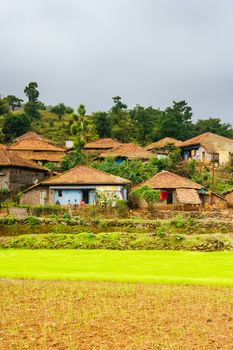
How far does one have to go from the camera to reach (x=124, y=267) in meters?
22.0

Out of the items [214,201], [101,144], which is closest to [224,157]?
[101,144]

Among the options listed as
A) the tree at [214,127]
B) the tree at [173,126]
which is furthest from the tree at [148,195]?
the tree at [214,127]

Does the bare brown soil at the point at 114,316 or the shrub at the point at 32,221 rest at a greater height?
the shrub at the point at 32,221

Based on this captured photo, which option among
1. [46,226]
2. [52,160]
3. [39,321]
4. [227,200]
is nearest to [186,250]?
[46,226]

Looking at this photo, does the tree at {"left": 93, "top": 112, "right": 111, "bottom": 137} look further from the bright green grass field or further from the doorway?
the bright green grass field

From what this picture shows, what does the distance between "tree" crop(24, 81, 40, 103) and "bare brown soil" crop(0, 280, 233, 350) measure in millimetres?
113019

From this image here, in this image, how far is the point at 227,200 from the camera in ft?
178

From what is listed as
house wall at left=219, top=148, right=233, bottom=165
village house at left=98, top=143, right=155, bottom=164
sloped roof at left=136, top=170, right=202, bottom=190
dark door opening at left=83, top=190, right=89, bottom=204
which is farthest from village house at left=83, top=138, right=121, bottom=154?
dark door opening at left=83, top=190, right=89, bottom=204

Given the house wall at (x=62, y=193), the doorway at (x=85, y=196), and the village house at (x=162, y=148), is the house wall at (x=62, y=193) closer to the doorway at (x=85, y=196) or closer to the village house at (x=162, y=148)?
the doorway at (x=85, y=196)

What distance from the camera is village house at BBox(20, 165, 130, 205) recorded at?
5038 centimetres

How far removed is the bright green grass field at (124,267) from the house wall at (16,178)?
28.2m

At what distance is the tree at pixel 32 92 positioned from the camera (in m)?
A: 127

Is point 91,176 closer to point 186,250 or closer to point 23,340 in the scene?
point 186,250

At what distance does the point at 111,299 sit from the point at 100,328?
325 cm
